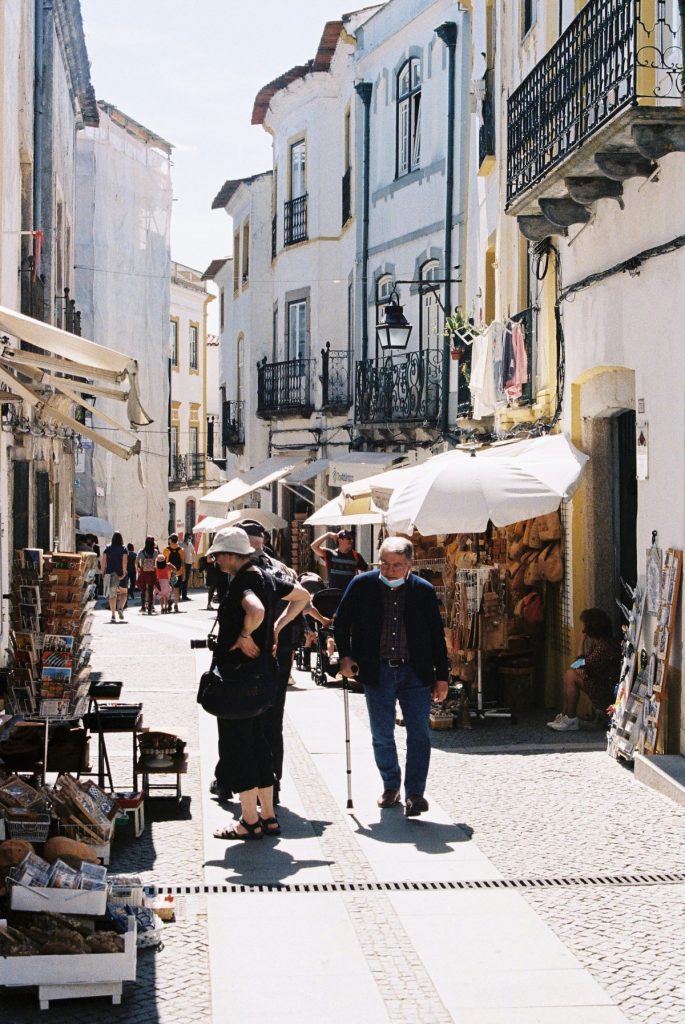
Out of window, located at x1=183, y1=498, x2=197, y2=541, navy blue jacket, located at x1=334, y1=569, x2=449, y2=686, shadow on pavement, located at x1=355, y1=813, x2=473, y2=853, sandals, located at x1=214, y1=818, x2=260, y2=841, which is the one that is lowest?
shadow on pavement, located at x1=355, y1=813, x2=473, y2=853

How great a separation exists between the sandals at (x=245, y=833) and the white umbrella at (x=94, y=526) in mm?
33084

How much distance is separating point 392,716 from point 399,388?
55.3 feet

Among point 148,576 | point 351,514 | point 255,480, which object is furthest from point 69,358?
point 255,480

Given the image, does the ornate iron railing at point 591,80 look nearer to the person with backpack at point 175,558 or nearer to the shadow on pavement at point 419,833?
the shadow on pavement at point 419,833

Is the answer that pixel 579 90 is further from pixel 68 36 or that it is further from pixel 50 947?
pixel 68 36

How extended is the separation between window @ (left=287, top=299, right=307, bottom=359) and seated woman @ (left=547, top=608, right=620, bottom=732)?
21.3 meters

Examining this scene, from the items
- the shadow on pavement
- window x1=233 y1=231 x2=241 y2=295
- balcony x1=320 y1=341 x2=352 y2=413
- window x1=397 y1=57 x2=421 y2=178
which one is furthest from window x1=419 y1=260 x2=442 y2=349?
the shadow on pavement

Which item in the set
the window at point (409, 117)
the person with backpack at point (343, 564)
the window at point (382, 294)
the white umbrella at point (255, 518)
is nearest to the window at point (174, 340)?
the window at point (382, 294)

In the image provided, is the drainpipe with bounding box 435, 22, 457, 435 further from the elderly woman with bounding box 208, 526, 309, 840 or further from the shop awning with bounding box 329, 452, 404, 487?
the elderly woman with bounding box 208, 526, 309, 840

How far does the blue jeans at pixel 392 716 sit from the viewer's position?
9.55 m

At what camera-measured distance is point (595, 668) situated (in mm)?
12664

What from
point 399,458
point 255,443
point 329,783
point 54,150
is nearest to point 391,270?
point 399,458

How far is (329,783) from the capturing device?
10531 millimetres

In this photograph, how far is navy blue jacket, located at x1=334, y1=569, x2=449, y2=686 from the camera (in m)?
9.62
